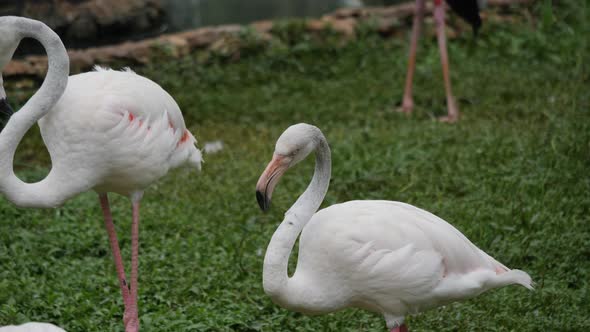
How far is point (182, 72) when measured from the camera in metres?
9.12

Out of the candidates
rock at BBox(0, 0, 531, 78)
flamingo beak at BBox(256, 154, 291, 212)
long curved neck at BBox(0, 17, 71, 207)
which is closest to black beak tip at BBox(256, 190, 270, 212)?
flamingo beak at BBox(256, 154, 291, 212)

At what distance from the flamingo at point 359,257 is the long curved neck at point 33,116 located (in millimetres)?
998

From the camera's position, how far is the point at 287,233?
136 inches

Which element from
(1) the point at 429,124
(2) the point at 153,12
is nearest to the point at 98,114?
(1) the point at 429,124

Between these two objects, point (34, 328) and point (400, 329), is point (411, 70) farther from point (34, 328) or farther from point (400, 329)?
point (34, 328)

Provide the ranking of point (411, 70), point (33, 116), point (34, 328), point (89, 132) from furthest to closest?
point (411, 70) → point (89, 132) → point (33, 116) → point (34, 328)

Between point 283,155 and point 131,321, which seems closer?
point 283,155

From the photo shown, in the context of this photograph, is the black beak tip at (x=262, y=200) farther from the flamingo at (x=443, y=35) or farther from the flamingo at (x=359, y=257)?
the flamingo at (x=443, y=35)

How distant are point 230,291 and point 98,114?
136 centimetres

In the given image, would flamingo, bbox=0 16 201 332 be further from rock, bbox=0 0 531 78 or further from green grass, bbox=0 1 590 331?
rock, bbox=0 0 531 78

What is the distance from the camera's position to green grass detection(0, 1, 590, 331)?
4418 mm

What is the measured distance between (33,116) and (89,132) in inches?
10.1

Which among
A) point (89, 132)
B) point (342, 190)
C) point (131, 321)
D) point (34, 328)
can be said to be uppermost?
point (89, 132)

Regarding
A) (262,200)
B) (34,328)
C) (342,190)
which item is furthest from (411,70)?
(34,328)
